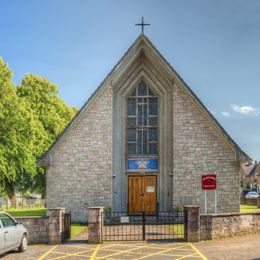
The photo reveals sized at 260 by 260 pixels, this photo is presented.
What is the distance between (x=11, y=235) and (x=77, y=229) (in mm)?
8440

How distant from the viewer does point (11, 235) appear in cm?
1462

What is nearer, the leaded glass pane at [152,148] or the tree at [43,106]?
the leaded glass pane at [152,148]

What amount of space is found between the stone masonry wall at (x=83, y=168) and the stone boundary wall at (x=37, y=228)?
8.19 meters

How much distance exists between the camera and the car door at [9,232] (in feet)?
46.8

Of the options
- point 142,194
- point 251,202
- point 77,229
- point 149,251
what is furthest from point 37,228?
point 251,202

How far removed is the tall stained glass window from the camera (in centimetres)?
2670

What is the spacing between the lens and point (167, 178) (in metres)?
25.9

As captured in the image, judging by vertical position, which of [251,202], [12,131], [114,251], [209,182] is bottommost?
[251,202]

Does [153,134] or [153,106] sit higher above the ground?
[153,106]

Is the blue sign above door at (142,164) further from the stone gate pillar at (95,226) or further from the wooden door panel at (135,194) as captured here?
the stone gate pillar at (95,226)

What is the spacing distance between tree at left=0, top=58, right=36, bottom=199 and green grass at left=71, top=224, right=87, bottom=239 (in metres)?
14.7

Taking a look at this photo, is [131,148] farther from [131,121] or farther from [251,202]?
[251,202]

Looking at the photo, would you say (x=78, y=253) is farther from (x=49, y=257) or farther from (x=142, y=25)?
(x=142, y=25)

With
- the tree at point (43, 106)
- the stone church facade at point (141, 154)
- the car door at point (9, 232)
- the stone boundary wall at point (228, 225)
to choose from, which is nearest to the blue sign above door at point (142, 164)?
the stone church facade at point (141, 154)
